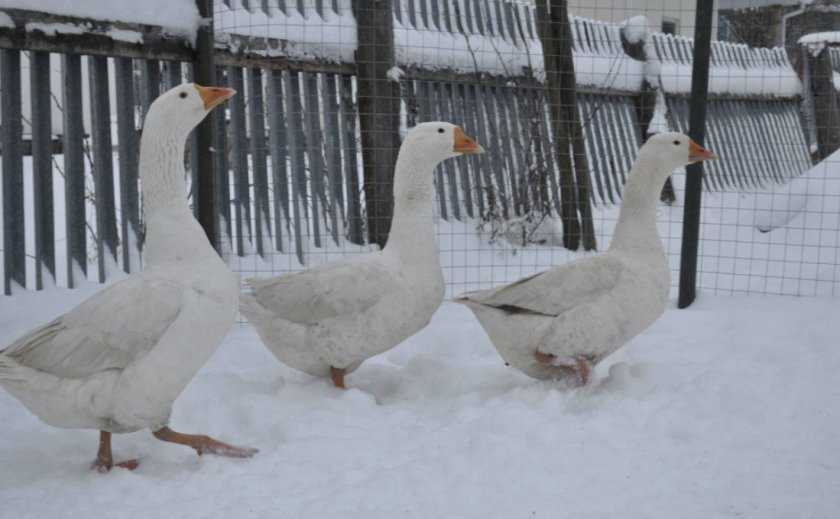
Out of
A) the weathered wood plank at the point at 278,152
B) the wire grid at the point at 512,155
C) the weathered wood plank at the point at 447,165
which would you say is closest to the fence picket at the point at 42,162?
the wire grid at the point at 512,155

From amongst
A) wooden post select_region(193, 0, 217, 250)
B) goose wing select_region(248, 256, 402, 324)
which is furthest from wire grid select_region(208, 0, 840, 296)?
goose wing select_region(248, 256, 402, 324)

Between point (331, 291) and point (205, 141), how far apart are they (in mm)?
1796

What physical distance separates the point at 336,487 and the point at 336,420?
62 cm

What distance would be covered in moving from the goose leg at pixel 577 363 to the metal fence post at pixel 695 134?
5.83 ft

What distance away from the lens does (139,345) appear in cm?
266

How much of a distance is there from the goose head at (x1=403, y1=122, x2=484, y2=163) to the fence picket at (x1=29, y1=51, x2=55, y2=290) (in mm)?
2109

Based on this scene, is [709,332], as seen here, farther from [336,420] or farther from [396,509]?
[396,509]

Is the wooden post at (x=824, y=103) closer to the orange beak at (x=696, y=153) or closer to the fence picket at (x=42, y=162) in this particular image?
the orange beak at (x=696, y=153)

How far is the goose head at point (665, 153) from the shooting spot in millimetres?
3801

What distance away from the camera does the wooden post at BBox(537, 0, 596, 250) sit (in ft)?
22.0

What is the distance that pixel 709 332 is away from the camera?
14.4 ft

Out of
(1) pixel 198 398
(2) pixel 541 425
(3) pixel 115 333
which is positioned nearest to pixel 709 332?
(2) pixel 541 425

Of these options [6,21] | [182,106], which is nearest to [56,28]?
[6,21]

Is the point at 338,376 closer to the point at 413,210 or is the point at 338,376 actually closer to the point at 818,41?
the point at 413,210
